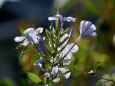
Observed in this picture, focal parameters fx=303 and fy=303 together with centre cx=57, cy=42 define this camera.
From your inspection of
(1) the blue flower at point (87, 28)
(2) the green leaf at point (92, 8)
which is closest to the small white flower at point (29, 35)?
(1) the blue flower at point (87, 28)

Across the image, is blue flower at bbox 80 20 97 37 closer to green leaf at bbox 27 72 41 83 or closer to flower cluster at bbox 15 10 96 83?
flower cluster at bbox 15 10 96 83

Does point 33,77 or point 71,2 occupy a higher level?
point 71,2

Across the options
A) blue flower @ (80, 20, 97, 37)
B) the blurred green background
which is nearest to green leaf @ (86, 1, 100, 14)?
the blurred green background

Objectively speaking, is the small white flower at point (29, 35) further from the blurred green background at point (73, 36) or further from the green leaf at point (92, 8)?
the green leaf at point (92, 8)

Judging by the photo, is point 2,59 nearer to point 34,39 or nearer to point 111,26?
point 111,26

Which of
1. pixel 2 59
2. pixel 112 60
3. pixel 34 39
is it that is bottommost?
pixel 2 59

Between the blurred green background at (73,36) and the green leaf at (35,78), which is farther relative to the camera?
the blurred green background at (73,36)

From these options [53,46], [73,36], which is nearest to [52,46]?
[53,46]

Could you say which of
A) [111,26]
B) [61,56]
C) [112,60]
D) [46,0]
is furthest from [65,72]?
[46,0]

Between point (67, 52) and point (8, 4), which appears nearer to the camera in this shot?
point (67, 52)

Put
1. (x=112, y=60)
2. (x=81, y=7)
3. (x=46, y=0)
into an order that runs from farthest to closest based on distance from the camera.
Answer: (x=46, y=0) < (x=81, y=7) < (x=112, y=60)
